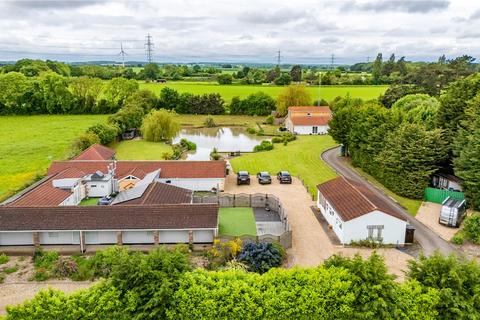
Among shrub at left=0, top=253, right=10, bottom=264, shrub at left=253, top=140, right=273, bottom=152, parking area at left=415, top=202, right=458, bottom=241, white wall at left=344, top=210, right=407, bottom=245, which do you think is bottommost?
shrub at left=0, top=253, right=10, bottom=264

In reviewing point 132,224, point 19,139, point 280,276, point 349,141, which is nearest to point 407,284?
point 280,276

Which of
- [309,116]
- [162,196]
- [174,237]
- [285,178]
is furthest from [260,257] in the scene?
Answer: [309,116]

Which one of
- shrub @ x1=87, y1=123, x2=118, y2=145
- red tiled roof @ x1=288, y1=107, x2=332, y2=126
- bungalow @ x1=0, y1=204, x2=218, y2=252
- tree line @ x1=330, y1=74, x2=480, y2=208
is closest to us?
bungalow @ x1=0, y1=204, x2=218, y2=252

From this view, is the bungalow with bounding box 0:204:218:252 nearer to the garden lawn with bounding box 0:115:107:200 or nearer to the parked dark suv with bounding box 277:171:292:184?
the garden lawn with bounding box 0:115:107:200

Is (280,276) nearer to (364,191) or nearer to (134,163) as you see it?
(364,191)

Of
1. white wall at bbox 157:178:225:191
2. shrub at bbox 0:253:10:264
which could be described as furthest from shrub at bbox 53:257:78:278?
white wall at bbox 157:178:225:191

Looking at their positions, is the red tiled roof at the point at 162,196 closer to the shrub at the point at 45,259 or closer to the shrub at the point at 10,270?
the shrub at the point at 45,259

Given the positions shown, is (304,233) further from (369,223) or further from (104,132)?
(104,132)
